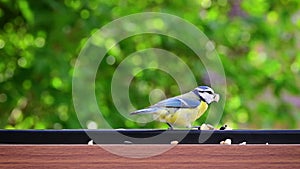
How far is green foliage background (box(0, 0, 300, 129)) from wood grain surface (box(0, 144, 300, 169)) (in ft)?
4.22

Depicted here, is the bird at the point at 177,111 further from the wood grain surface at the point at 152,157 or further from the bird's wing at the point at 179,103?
the wood grain surface at the point at 152,157

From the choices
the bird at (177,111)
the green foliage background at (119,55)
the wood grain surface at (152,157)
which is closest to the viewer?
the wood grain surface at (152,157)

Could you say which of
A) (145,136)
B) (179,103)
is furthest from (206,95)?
(145,136)

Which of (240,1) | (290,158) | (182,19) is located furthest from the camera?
(240,1)

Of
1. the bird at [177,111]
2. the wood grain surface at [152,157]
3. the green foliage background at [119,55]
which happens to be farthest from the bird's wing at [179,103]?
the green foliage background at [119,55]

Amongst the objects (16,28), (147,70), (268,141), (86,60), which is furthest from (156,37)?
(268,141)

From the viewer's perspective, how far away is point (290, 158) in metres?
0.80

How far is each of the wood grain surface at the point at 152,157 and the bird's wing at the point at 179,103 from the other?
0.14m

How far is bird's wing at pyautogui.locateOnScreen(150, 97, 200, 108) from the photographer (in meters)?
0.93

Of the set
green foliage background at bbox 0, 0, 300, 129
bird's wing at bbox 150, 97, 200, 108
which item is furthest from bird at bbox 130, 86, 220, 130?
green foliage background at bbox 0, 0, 300, 129

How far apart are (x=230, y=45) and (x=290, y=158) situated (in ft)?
5.60

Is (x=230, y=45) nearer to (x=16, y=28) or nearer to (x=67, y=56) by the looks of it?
(x=67, y=56)

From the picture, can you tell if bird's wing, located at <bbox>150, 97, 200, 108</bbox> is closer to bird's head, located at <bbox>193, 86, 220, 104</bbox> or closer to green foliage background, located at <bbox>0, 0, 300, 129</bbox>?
bird's head, located at <bbox>193, 86, 220, 104</bbox>

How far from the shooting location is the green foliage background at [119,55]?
2.22 metres
